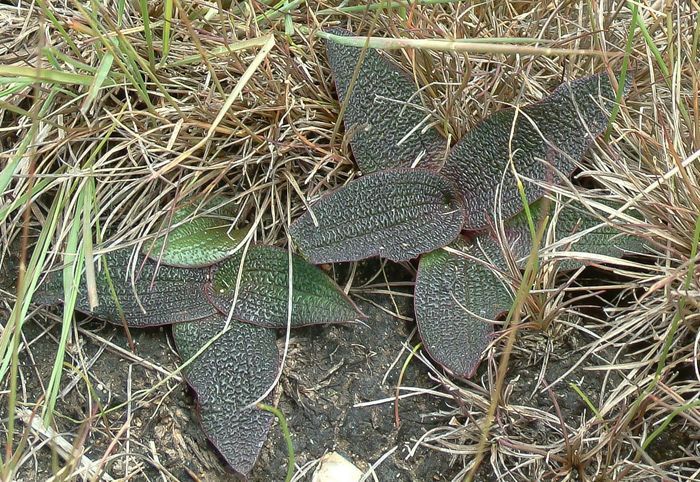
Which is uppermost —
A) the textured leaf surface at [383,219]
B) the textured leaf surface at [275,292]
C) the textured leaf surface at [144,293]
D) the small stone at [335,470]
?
the textured leaf surface at [383,219]

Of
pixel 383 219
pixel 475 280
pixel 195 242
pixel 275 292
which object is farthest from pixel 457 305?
pixel 195 242

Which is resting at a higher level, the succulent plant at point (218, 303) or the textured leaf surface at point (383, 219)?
the textured leaf surface at point (383, 219)

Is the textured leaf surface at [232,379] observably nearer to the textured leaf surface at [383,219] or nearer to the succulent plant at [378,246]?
the succulent plant at [378,246]

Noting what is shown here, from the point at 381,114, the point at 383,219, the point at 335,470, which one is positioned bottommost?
the point at 335,470

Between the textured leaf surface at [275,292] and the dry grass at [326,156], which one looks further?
the textured leaf surface at [275,292]

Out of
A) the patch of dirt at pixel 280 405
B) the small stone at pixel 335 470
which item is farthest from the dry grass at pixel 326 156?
the small stone at pixel 335 470

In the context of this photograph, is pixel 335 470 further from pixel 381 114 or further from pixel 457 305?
pixel 381 114
